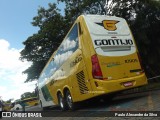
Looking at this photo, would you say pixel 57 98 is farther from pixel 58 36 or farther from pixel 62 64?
pixel 58 36

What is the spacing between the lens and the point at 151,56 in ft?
104

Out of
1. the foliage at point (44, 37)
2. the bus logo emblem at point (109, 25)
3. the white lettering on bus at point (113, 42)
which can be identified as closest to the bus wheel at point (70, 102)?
the white lettering on bus at point (113, 42)

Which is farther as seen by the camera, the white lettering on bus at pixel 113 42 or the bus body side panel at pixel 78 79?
→ the bus body side panel at pixel 78 79

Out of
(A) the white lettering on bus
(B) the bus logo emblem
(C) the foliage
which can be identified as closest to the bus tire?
(A) the white lettering on bus

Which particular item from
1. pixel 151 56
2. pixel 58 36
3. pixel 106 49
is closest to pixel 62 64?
pixel 106 49

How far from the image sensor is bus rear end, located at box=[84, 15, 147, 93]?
12.9 m

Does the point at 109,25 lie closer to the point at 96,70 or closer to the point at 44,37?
the point at 96,70

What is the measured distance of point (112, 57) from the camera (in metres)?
13.4

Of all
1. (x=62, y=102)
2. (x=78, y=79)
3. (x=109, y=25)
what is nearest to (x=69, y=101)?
(x=62, y=102)

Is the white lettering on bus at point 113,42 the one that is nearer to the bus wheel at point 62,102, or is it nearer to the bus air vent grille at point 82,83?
the bus air vent grille at point 82,83

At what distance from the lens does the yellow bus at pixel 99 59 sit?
511 inches

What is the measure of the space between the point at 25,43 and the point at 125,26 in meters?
35.8

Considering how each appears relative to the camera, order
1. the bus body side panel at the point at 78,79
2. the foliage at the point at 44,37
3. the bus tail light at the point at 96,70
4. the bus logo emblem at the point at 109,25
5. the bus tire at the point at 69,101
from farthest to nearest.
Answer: the foliage at the point at 44,37 < the bus tire at the point at 69,101 < the bus logo emblem at the point at 109,25 < the bus body side panel at the point at 78,79 < the bus tail light at the point at 96,70

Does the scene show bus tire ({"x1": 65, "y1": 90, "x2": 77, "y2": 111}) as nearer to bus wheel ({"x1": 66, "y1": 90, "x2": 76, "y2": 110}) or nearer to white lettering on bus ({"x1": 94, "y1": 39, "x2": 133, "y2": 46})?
bus wheel ({"x1": 66, "y1": 90, "x2": 76, "y2": 110})
